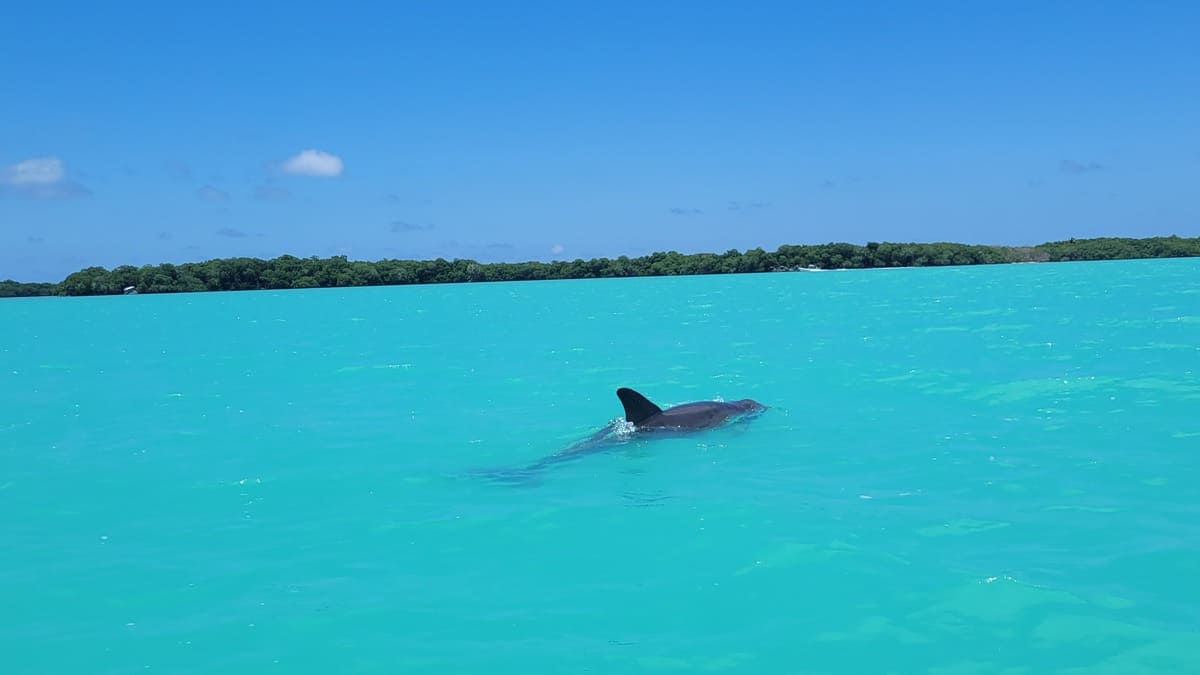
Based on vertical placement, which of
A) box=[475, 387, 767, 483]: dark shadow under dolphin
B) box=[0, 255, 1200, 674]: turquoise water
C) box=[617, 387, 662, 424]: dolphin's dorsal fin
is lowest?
box=[0, 255, 1200, 674]: turquoise water

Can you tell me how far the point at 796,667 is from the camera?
7504 millimetres

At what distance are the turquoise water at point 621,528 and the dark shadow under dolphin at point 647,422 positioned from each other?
574 millimetres

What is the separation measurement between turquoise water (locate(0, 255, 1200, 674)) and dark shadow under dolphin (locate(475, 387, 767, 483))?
1.88 ft

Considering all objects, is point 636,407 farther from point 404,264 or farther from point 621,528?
point 404,264

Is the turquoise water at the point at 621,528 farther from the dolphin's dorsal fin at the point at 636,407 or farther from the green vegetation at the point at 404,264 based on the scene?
the green vegetation at the point at 404,264

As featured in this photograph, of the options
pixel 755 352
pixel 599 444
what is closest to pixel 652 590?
pixel 599 444

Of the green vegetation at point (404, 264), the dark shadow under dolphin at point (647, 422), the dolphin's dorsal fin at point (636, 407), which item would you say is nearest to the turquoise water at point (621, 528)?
the dark shadow under dolphin at point (647, 422)

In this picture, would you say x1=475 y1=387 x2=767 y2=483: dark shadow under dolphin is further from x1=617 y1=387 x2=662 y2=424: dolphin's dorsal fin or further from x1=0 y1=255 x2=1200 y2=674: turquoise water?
x1=0 y1=255 x2=1200 y2=674: turquoise water

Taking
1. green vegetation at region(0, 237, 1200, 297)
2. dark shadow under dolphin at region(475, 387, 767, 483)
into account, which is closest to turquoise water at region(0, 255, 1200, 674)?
dark shadow under dolphin at region(475, 387, 767, 483)

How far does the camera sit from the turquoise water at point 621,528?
8.07m

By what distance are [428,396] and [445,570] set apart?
15324 mm

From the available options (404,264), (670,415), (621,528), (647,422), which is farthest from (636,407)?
(404,264)

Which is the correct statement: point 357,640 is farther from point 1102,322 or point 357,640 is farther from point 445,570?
point 1102,322

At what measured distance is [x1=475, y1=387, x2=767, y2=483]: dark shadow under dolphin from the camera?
1655cm
